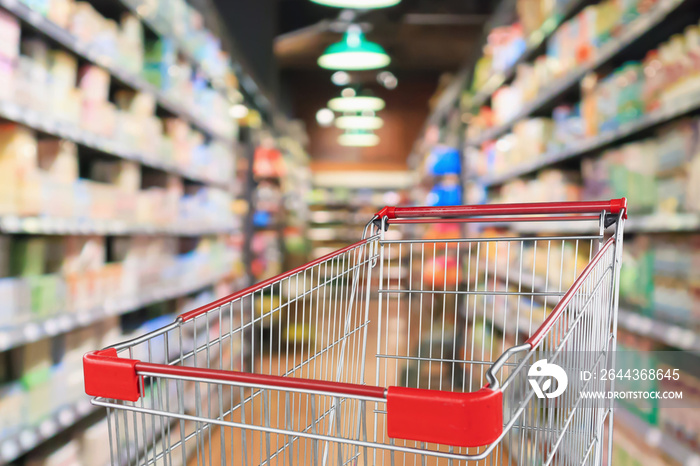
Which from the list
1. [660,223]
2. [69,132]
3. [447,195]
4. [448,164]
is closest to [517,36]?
[448,164]

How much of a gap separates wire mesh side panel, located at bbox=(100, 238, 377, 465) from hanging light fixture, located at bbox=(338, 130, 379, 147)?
6759 mm

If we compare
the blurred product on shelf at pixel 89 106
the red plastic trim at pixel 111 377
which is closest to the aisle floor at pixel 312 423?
the red plastic trim at pixel 111 377

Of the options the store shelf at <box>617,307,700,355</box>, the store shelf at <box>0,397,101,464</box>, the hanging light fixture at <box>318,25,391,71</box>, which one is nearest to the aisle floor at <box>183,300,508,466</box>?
the store shelf at <box>0,397,101,464</box>

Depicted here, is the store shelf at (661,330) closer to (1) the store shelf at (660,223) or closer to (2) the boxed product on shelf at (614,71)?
(1) the store shelf at (660,223)

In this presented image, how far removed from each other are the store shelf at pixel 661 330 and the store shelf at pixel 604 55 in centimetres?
98

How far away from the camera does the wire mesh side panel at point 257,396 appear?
0.93 metres

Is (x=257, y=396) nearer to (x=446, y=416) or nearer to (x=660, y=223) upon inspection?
(x=446, y=416)

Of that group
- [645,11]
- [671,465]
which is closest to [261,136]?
[645,11]

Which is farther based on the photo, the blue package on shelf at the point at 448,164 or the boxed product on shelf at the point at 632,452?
A: the blue package on shelf at the point at 448,164

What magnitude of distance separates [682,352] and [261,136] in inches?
178

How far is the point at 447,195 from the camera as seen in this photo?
5.59 meters

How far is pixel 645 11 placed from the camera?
199cm

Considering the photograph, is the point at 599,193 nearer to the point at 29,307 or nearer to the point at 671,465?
the point at 671,465

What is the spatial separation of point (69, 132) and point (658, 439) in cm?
227
